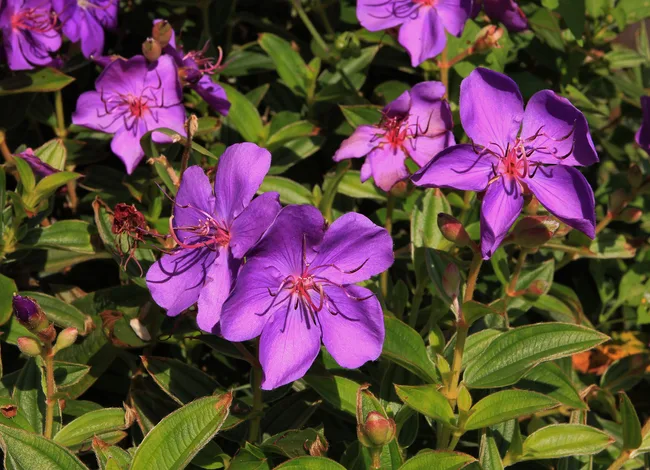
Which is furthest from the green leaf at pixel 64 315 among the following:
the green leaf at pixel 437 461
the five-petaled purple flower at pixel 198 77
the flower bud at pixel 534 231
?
the flower bud at pixel 534 231

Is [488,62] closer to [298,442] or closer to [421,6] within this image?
[421,6]

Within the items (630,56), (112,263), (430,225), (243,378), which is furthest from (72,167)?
(630,56)

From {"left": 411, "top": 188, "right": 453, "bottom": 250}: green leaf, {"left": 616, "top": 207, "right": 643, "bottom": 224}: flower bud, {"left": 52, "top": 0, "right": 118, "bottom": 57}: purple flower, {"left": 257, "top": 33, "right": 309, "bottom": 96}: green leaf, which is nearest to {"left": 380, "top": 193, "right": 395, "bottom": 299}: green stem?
{"left": 411, "top": 188, "right": 453, "bottom": 250}: green leaf

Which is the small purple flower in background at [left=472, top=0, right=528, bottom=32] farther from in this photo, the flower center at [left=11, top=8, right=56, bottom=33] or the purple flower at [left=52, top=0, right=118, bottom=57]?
the flower center at [left=11, top=8, right=56, bottom=33]

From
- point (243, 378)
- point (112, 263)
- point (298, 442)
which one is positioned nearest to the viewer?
point (298, 442)

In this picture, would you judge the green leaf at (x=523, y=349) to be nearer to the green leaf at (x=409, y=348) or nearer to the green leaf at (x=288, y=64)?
the green leaf at (x=409, y=348)

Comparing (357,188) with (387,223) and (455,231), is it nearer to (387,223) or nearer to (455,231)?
(387,223)
